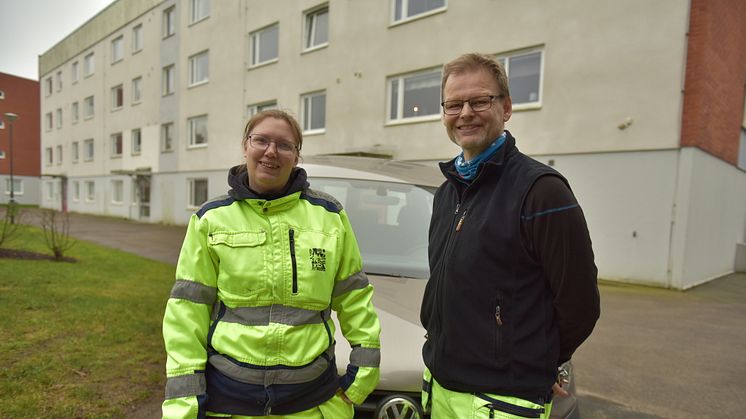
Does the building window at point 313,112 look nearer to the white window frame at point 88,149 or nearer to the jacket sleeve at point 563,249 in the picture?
the jacket sleeve at point 563,249

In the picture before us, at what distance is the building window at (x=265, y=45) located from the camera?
660 inches

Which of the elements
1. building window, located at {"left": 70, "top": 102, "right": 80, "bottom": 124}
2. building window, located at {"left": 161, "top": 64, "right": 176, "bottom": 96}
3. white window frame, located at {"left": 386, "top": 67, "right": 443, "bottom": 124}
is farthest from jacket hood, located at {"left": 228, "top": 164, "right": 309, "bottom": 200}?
building window, located at {"left": 70, "top": 102, "right": 80, "bottom": 124}

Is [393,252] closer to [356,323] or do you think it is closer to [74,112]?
[356,323]

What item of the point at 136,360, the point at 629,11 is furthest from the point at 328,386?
the point at 629,11

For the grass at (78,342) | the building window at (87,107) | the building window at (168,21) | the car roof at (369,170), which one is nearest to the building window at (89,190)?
the building window at (87,107)

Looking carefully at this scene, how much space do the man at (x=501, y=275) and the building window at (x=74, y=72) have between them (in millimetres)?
37934

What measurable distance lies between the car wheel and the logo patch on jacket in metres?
0.64

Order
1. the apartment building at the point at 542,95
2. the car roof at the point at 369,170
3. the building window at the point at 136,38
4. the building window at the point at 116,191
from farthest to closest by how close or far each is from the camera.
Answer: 1. the building window at the point at 116,191
2. the building window at the point at 136,38
3. the apartment building at the point at 542,95
4. the car roof at the point at 369,170

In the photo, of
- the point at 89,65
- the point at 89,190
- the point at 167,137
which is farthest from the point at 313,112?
the point at 89,65

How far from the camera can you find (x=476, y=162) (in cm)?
153

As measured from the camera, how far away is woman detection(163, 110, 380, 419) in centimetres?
152

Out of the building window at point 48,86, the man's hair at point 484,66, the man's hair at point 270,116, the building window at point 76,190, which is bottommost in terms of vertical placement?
the building window at point 76,190

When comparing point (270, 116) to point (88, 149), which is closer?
point (270, 116)

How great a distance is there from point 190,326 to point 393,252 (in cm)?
172
